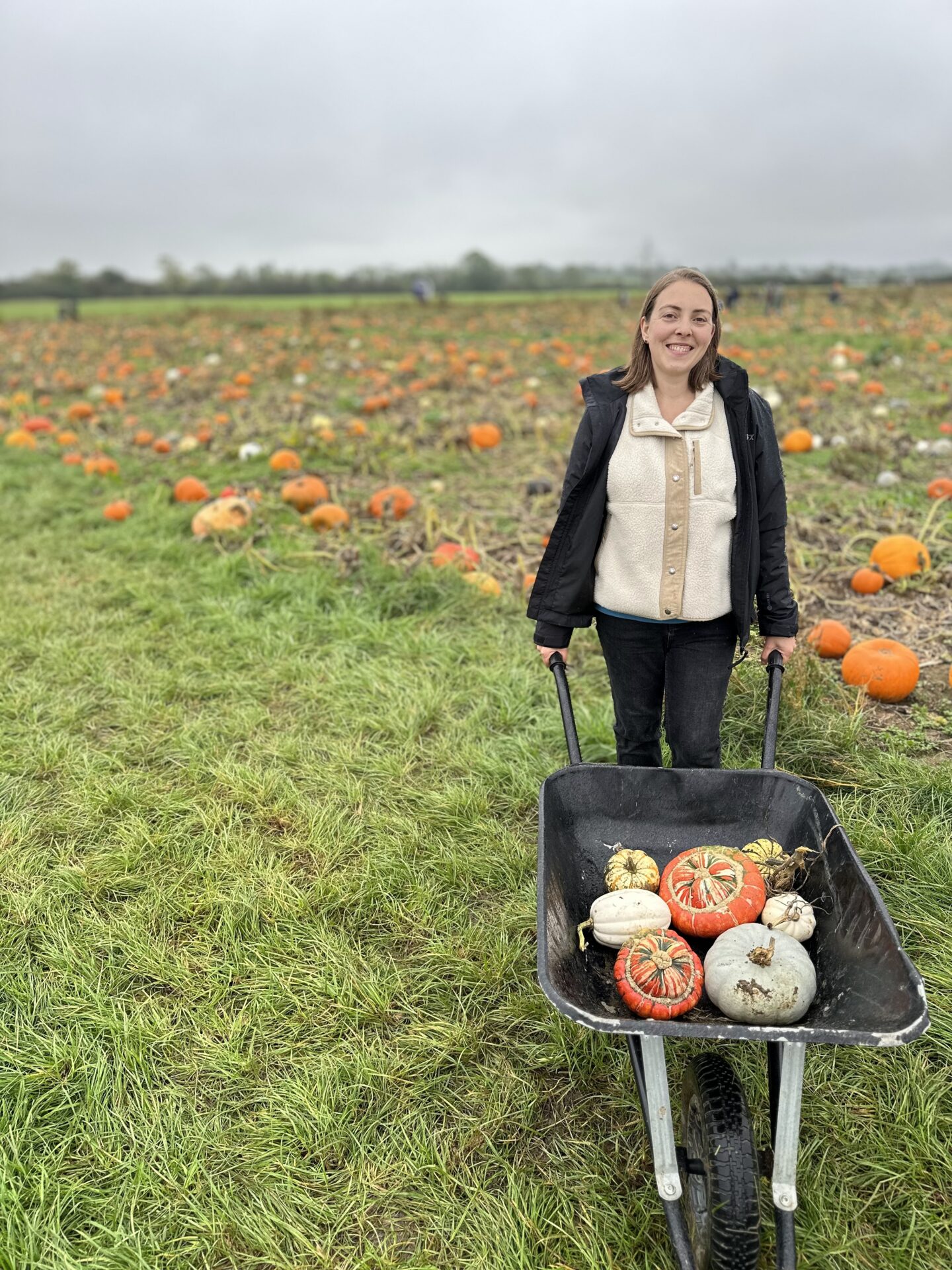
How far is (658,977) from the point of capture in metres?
2.01

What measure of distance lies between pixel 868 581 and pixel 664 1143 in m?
4.05

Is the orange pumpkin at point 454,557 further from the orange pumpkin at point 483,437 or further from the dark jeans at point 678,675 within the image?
the orange pumpkin at point 483,437

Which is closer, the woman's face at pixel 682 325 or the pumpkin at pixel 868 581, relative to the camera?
the woman's face at pixel 682 325

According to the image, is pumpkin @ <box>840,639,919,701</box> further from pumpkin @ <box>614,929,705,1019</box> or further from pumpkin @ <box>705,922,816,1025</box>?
pumpkin @ <box>614,929,705,1019</box>

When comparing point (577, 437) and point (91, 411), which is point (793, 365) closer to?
point (91, 411)

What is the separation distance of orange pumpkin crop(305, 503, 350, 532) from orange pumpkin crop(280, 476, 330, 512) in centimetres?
35

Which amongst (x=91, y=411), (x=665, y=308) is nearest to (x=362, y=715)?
(x=665, y=308)

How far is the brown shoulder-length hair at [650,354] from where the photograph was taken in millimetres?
2539

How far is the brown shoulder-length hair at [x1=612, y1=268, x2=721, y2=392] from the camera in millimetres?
2539

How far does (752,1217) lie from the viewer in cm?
183

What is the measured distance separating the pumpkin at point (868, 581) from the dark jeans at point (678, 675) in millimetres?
2642

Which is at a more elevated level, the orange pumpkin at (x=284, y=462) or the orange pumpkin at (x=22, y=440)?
the orange pumpkin at (x=22, y=440)

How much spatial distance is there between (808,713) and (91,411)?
10.2m

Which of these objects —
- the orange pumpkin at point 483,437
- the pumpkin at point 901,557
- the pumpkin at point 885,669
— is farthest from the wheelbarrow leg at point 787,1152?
the orange pumpkin at point 483,437
